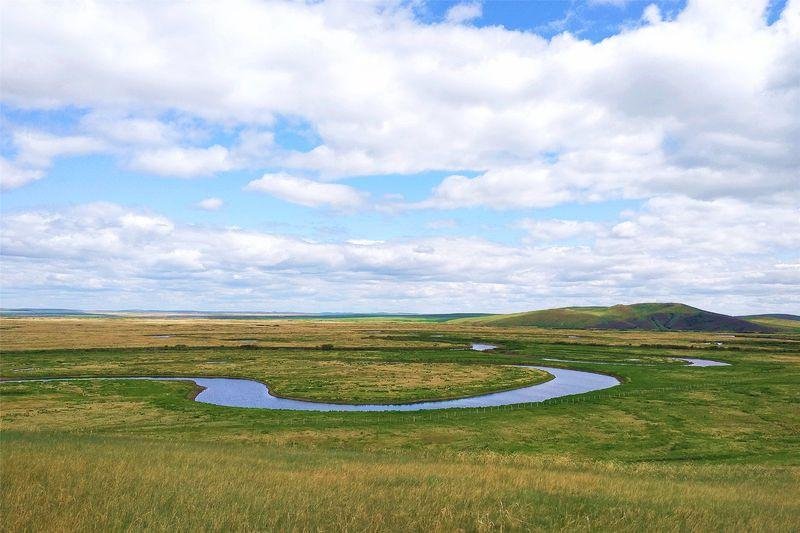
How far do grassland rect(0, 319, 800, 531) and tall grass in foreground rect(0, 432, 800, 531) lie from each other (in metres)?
0.07

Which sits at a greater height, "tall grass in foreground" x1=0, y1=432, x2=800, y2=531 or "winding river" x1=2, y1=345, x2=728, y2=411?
"tall grass in foreground" x1=0, y1=432, x2=800, y2=531

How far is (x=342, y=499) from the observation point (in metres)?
12.0

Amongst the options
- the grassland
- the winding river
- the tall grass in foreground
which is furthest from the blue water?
the tall grass in foreground

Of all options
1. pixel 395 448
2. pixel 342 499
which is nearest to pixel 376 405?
pixel 395 448

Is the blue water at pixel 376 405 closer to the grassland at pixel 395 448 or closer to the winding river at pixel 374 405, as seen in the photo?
the winding river at pixel 374 405

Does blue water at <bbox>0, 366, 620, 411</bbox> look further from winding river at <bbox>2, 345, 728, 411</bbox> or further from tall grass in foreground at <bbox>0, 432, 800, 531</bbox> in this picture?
tall grass in foreground at <bbox>0, 432, 800, 531</bbox>

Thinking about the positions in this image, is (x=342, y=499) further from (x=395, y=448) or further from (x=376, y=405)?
(x=376, y=405)

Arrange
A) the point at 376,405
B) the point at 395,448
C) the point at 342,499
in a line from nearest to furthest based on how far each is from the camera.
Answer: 1. the point at 342,499
2. the point at 395,448
3. the point at 376,405

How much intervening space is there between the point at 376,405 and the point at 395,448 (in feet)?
72.2

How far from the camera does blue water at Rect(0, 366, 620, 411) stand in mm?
59094

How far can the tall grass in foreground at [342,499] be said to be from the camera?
9930 millimetres

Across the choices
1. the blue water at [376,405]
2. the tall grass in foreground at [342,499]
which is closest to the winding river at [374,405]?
the blue water at [376,405]

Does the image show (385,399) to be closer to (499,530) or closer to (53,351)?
(499,530)

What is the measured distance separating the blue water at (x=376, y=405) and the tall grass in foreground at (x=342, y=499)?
4138 cm
